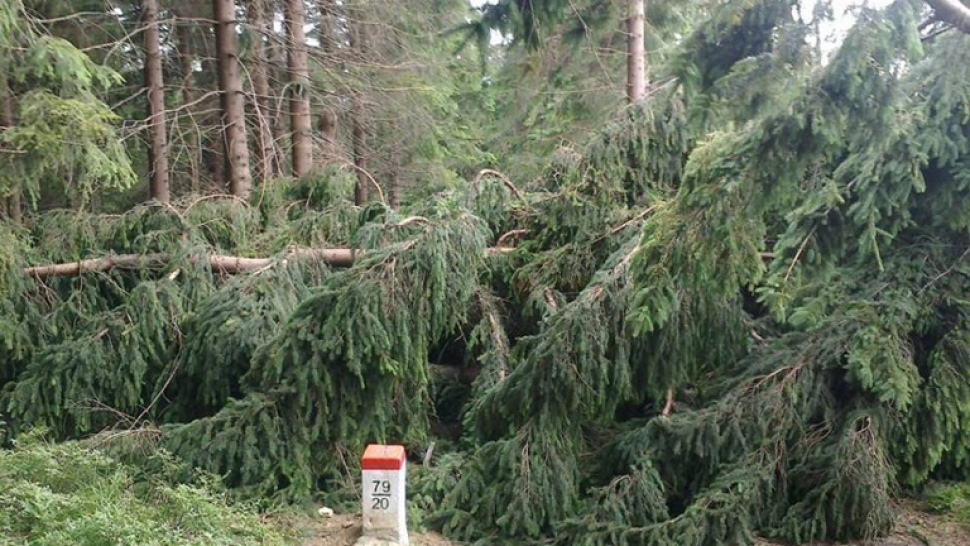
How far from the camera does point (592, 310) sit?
4.92 meters

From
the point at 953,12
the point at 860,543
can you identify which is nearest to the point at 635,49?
the point at 953,12

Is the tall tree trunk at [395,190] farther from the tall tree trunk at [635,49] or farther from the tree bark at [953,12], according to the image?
the tree bark at [953,12]

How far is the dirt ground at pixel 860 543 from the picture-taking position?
4.32m

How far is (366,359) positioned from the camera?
4801mm

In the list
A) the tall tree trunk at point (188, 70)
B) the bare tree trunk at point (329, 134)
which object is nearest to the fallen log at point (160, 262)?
the bare tree trunk at point (329, 134)

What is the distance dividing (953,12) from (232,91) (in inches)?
287

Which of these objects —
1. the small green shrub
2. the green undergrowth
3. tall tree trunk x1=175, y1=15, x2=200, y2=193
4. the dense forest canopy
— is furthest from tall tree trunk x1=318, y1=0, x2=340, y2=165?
the small green shrub

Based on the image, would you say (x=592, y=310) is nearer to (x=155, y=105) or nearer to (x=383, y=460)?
(x=383, y=460)

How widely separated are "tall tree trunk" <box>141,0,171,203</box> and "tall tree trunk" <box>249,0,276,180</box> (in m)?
1.07

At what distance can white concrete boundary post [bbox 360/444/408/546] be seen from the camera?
398 centimetres

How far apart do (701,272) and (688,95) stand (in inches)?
39.0

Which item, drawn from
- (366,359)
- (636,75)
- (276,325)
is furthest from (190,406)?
(636,75)

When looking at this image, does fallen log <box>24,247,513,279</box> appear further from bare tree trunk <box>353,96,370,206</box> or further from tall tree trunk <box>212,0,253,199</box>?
bare tree trunk <box>353,96,370,206</box>

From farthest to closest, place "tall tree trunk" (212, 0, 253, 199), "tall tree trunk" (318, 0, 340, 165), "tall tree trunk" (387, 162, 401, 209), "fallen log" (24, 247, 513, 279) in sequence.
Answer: "tall tree trunk" (387, 162, 401, 209) < "tall tree trunk" (318, 0, 340, 165) < "tall tree trunk" (212, 0, 253, 199) < "fallen log" (24, 247, 513, 279)
